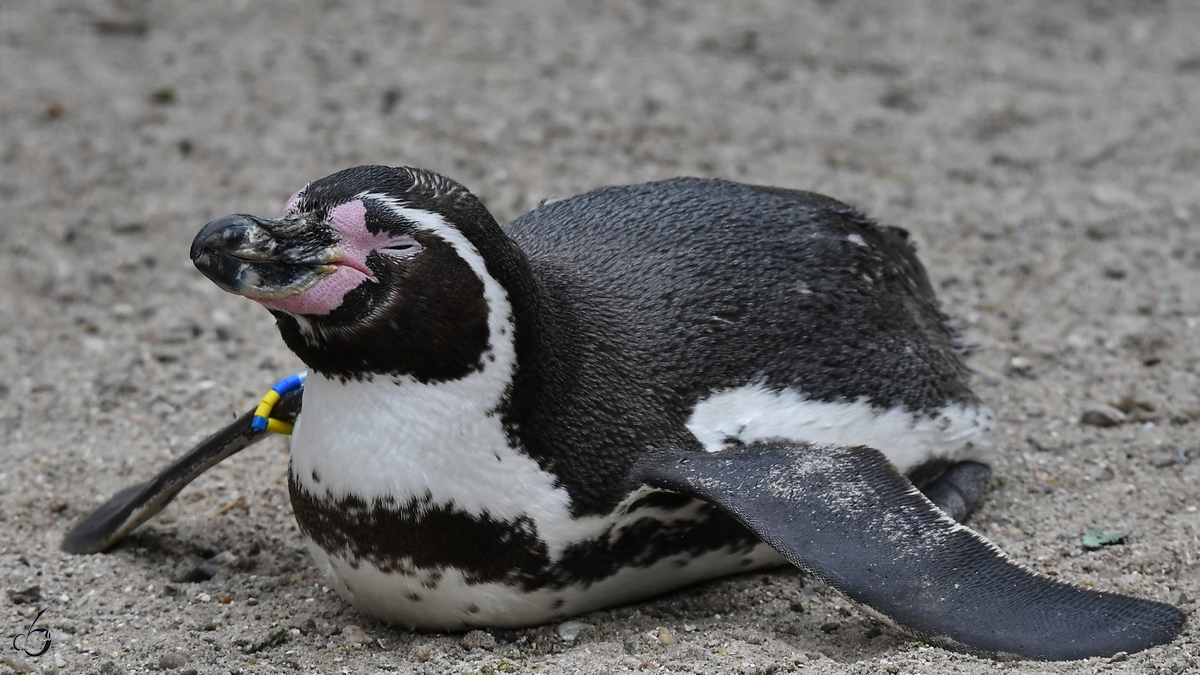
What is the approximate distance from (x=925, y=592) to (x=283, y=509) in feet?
6.83

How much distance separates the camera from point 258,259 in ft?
10.3

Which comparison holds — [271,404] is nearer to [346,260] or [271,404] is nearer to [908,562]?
[346,260]

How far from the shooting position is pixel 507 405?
3.35m

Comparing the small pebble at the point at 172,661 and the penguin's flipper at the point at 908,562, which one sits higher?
the penguin's flipper at the point at 908,562

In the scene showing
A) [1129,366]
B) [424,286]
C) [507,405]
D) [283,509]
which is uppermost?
[424,286]

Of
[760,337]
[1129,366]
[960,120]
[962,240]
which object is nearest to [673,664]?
[760,337]

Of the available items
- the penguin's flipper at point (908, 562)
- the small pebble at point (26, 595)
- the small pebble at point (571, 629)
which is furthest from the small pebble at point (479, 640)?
the small pebble at point (26, 595)

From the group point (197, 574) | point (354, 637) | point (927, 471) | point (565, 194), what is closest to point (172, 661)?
point (354, 637)

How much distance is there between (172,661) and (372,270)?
3.52 ft

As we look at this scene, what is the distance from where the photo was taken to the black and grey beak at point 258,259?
10.2ft

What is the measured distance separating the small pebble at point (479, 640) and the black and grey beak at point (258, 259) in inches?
37.7

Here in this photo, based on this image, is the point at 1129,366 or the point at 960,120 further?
the point at 960,120

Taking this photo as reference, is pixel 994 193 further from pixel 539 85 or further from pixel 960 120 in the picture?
pixel 539 85

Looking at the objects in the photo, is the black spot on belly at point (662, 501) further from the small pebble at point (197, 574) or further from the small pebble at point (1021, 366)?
the small pebble at point (1021, 366)
